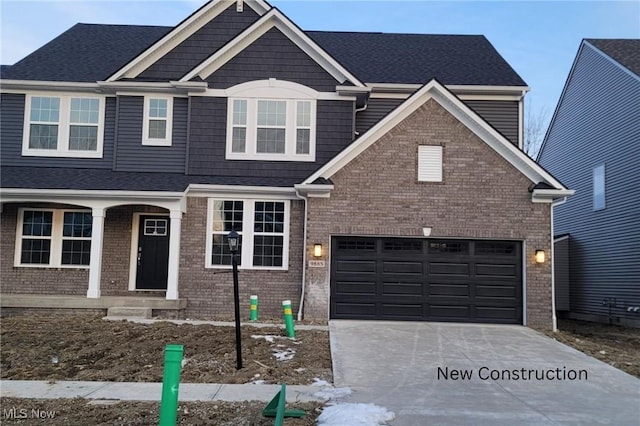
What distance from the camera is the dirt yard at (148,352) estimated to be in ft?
28.9

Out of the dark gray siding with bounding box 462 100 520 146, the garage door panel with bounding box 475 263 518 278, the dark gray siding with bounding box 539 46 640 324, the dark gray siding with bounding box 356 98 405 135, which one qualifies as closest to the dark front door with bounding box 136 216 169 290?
the dark gray siding with bounding box 356 98 405 135

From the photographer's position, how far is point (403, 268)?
46.3 ft

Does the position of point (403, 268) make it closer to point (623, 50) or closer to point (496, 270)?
point (496, 270)

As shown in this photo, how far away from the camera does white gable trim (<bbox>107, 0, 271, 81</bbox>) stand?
15586 mm

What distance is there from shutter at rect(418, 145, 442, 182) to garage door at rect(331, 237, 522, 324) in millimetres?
1575

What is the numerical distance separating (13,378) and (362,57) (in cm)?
1371

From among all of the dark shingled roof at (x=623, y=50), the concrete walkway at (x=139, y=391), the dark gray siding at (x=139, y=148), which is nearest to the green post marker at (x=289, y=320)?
the concrete walkway at (x=139, y=391)

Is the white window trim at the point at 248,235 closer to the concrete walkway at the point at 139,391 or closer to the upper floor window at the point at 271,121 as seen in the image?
the upper floor window at the point at 271,121

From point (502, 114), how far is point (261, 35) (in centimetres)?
734

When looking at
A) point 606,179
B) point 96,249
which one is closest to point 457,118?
point 606,179

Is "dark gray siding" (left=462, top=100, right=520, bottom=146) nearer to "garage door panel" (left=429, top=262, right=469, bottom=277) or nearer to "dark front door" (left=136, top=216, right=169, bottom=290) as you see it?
"garage door panel" (left=429, top=262, right=469, bottom=277)

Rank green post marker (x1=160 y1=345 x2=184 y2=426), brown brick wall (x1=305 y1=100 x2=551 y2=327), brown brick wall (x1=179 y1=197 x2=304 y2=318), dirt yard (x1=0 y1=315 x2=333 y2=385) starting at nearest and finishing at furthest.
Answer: green post marker (x1=160 y1=345 x2=184 y2=426)
dirt yard (x1=0 y1=315 x2=333 y2=385)
brown brick wall (x1=305 y1=100 x2=551 y2=327)
brown brick wall (x1=179 y1=197 x2=304 y2=318)

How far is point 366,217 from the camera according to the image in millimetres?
13961

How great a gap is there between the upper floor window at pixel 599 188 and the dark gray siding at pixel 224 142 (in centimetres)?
989
